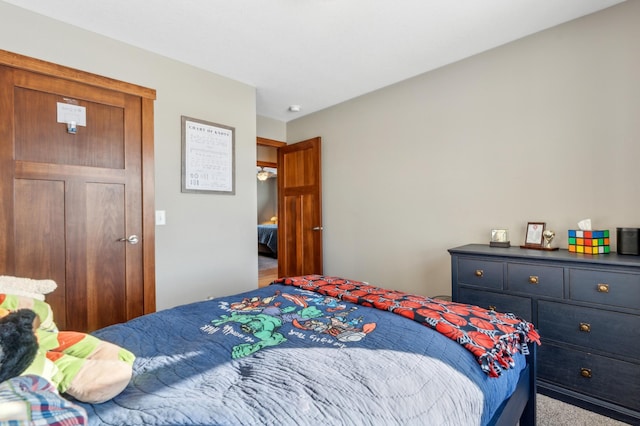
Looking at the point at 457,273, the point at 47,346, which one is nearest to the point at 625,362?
A: the point at 457,273

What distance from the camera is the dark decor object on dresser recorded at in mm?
1674

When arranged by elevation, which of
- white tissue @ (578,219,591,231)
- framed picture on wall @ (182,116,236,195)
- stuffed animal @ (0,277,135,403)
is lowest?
stuffed animal @ (0,277,135,403)

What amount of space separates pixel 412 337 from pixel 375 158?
251cm

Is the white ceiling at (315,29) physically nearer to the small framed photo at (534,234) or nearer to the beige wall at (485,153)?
the beige wall at (485,153)

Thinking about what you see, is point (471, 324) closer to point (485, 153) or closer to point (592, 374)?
point (592, 374)

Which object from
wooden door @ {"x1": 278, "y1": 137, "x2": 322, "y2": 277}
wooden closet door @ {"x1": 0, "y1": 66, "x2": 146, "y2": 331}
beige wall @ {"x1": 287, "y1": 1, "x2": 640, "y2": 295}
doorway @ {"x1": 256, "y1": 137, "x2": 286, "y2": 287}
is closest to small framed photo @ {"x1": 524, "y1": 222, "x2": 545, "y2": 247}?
beige wall @ {"x1": 287, "y1": 1, "x2": 640, "y2": 295}

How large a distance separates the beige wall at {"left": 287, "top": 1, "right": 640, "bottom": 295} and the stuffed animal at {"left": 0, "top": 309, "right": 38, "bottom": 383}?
9.23ft

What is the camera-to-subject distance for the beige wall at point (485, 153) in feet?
6.80

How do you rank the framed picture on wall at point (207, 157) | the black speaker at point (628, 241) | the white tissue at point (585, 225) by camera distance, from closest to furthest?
the black speaker at point (628, 241) → the white tissue at point (585, 225) → the framed picture on wall at point (207, 157)

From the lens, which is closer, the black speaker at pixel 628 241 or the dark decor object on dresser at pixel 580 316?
the dark decor object on dresser at pixel 580 316

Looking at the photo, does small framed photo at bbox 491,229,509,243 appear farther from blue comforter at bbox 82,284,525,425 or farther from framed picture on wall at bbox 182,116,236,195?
framed picture on wall at bbox 182,116,236,195

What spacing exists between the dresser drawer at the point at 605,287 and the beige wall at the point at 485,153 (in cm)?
54

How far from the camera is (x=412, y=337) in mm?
1168

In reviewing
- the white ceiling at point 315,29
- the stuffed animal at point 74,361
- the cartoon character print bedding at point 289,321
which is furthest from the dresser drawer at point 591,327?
the stuffed animal at point 74,361
